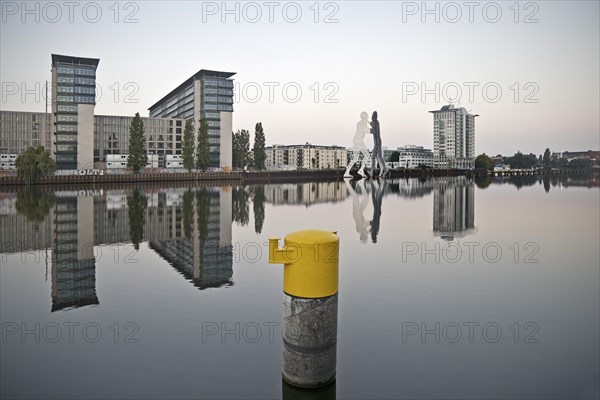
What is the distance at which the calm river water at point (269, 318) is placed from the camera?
790 cm

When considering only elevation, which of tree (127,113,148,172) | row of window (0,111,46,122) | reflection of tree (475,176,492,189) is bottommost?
reflection of tree (475,176,492,189)

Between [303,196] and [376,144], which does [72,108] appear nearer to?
[376,144]

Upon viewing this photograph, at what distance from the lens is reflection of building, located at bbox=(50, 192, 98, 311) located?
1311cm

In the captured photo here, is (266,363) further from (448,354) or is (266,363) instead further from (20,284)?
(20,284)

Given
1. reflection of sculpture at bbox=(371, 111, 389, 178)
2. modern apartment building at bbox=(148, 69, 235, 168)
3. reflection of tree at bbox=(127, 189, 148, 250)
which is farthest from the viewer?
modern apartment building at bbox=(148, 69, 235, 168)

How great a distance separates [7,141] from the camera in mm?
138375

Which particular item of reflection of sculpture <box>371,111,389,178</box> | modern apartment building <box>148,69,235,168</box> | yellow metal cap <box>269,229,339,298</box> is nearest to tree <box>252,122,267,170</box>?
modern apartment building <box>148,69,235,168</box>

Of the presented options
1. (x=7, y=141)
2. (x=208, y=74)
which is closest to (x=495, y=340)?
(x=208, y=74)

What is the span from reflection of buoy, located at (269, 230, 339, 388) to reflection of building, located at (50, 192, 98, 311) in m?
7.46

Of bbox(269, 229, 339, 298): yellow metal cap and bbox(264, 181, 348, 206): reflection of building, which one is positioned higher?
bbox(264, 181, 348, 206): reflection of building

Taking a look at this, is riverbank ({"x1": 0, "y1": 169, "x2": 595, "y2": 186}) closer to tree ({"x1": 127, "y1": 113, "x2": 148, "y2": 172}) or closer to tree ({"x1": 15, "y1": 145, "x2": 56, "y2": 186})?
tree ({"x1": 15, "y1": 145, "x2": 56, "y2": 186})

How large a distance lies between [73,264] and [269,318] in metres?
10.0

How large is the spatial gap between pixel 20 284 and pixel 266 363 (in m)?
10.1

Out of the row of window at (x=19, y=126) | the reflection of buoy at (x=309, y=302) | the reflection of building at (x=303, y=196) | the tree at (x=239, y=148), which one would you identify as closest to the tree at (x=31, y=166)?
the reflection of building at (x=303, y=196)
